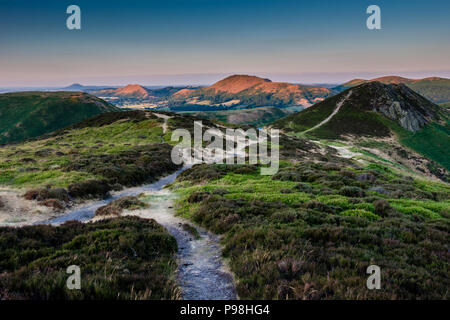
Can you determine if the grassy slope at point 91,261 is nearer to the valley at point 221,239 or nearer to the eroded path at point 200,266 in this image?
the valley at point 221,239

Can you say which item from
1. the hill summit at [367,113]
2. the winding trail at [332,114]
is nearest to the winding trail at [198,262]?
the hill summit at [367,113]

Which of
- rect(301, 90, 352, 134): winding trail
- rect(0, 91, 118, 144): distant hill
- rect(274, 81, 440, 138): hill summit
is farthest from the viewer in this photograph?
rect(0, 91, 118, 144): distant hill

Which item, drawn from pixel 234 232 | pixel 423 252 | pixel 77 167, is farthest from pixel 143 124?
pixel 423 252

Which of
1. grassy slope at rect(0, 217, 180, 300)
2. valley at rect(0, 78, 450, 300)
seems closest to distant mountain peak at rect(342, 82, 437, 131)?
valley at rect(0, 78, 450, 300)

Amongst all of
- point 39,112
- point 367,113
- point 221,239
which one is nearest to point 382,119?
point 367,113

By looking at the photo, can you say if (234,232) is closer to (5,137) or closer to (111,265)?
(111,265)

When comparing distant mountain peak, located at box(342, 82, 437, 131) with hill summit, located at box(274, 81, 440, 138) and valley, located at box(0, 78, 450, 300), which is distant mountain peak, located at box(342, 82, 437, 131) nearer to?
hill summit, located at box(274, 81, 440, 138)
